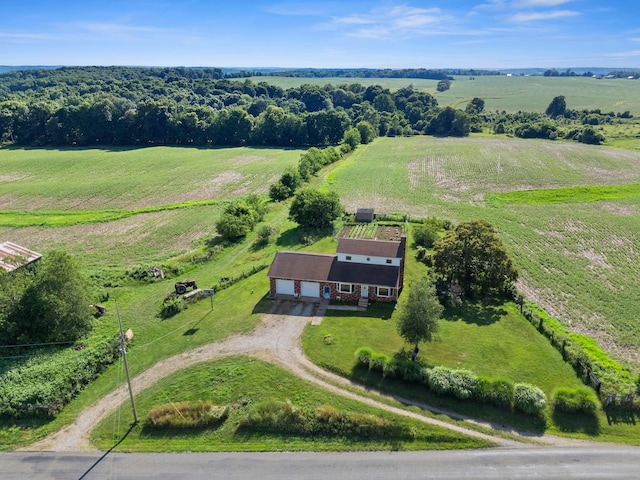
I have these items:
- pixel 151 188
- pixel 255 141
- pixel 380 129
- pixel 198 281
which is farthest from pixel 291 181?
pixel 380 129

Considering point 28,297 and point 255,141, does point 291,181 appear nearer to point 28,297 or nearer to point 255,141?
point 28,297

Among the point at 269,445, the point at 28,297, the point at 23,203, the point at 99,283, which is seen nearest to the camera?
the point at 269,445

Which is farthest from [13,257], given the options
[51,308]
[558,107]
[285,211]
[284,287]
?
[558,107]

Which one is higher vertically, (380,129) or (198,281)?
(380,129)

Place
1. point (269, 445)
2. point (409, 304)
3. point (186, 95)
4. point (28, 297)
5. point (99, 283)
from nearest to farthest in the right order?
point (269, 445) < point (409, 304) < point (28, 297) < point (99, 283) < point (186, 95)

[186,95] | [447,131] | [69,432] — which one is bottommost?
[69,432]

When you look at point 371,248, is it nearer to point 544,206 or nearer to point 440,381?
point 440,381
